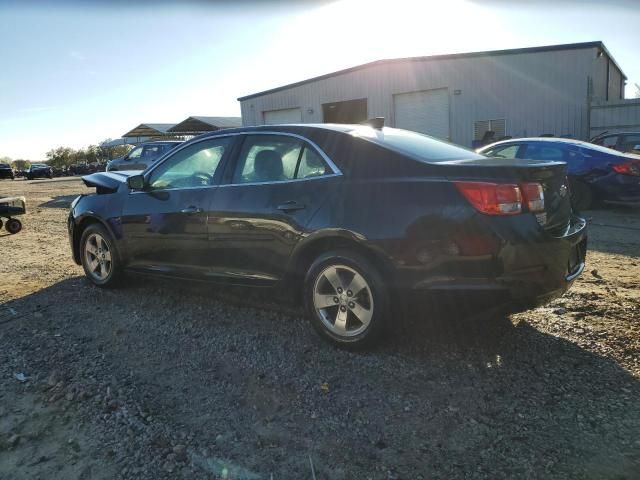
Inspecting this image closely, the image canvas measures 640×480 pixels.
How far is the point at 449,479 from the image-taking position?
7.29 feet

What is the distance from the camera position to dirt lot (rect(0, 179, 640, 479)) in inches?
93.9

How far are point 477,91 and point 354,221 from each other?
1955 cm

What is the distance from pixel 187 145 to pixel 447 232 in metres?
2.59

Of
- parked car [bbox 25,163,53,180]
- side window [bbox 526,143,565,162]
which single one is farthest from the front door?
parked car [bbox 25,163,53,180]

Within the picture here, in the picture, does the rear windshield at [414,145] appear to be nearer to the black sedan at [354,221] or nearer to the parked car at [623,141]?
the black sedan at [354,221]

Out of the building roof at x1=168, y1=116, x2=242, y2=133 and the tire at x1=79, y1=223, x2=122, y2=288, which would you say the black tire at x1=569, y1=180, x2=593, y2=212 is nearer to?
the tire at x1=79, y1=223, x2=122, y2=288

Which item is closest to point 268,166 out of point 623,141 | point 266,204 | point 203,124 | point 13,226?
point 266,204

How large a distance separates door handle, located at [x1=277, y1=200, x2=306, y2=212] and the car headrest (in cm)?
26

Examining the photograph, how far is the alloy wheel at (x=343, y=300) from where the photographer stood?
339cm

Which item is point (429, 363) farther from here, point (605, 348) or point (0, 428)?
point (0, 428)

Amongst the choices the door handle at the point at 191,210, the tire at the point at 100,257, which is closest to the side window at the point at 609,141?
the door handle at the point at 191,210

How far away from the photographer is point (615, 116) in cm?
1853

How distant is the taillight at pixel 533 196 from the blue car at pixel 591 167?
6202 millimetres

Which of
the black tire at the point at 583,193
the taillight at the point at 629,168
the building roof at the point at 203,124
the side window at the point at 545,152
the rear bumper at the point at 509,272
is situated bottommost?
the black tire at the point at 583,193
